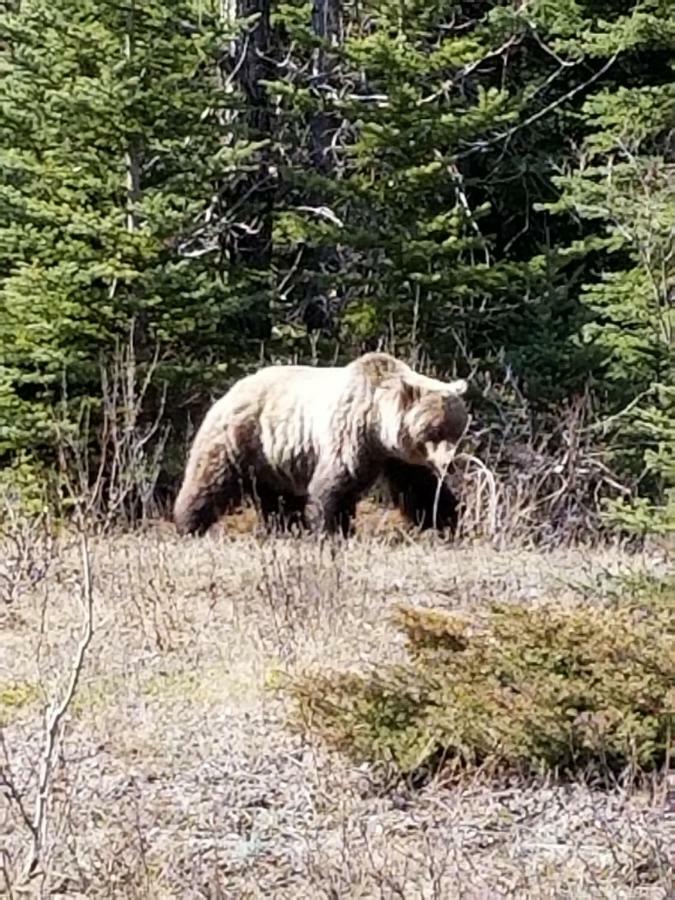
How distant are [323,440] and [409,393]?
2.13 ft

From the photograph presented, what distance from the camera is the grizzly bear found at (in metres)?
10.7

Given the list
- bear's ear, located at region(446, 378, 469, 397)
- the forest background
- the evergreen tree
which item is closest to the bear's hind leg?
bear's ear, located at region(446, 378, 469, 397)

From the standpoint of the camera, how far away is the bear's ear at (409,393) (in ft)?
35.0

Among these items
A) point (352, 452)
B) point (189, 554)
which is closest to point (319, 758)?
point (189, 554)

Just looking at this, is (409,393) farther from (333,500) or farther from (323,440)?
(333,500)

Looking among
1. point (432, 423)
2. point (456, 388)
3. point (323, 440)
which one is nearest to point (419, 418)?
point (432, 423)

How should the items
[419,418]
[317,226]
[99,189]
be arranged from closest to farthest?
[419,418], [99,189], [317,226]

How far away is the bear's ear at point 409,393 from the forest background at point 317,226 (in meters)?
1.43

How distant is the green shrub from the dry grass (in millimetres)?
113

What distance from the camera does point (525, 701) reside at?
4.93 m

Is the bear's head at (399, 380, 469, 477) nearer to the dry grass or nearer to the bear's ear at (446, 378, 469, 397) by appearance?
the bear's ear at (446, 378, 469, 397)

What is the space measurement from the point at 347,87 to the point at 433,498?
4.93 m

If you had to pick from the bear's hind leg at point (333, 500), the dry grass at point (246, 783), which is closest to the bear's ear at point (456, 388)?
the bear's hind leg at point (333, 500)

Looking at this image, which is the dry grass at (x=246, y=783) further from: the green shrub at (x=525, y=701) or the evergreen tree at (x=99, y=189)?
the evergreen tree at (x=99, y=189)
